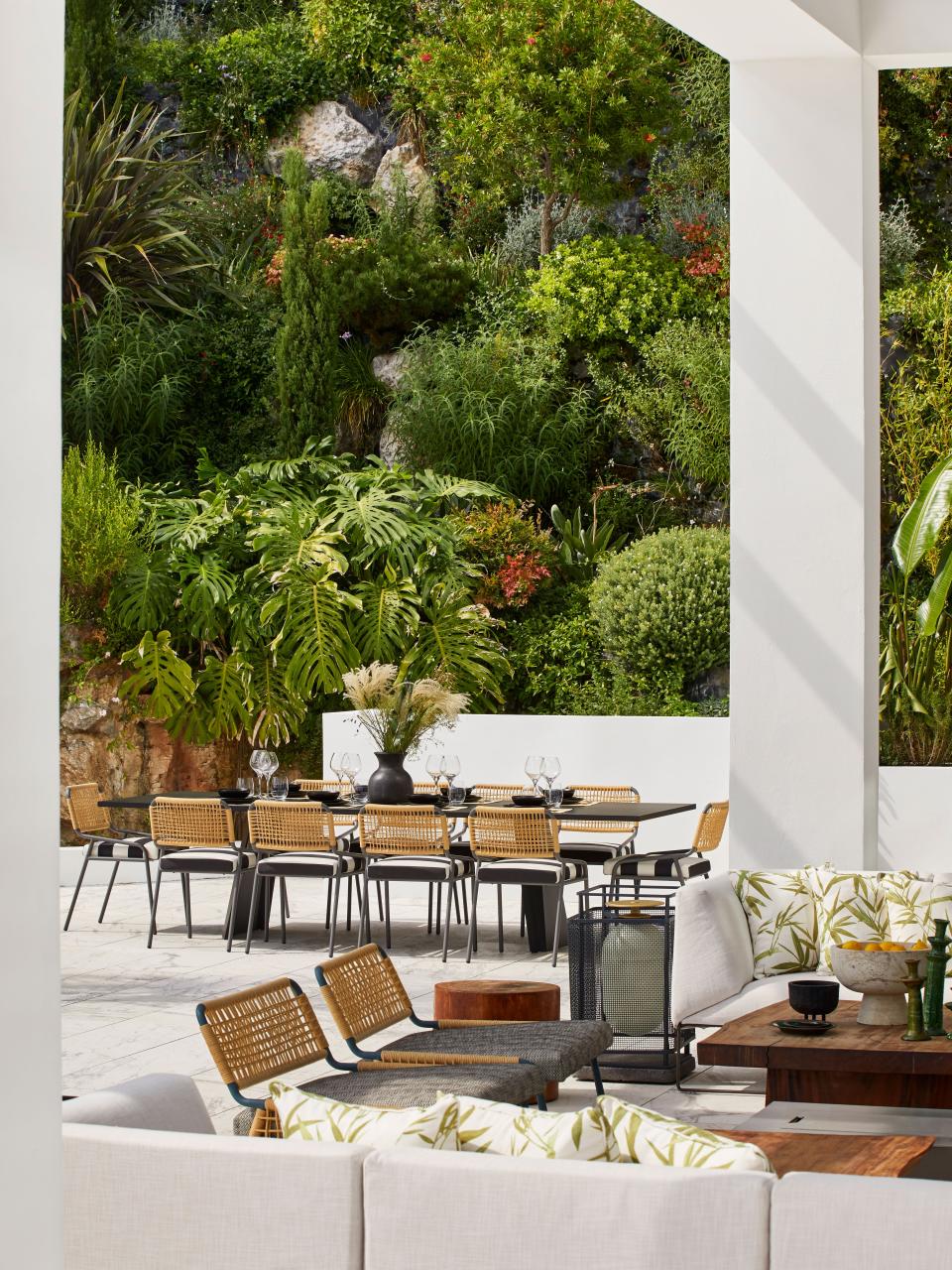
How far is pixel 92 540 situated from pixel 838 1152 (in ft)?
34.7

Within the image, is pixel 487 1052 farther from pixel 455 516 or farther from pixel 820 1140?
pixel 455 516

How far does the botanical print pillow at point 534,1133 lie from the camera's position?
2748mm

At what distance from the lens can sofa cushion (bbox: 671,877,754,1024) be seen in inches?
226

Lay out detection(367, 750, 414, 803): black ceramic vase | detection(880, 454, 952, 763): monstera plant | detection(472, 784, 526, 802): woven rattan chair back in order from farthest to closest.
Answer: detection(880, 454, 952, 763): monstera plant < detection(472, 784, 526, 802): woven rattan chair back < detection(367, 750, 414, 803): black ceramic vase

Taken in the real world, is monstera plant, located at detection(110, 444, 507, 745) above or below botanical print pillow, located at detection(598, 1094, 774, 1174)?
above

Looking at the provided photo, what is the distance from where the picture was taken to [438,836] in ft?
28.1

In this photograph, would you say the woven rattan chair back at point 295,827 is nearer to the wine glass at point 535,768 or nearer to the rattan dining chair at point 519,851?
the rattan dining chair at point 519,851

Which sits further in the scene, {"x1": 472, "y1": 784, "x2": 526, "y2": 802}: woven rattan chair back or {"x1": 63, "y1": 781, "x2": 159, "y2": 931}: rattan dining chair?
{"x1": 472, "y1": 784, "x2": 526, "y2": 802}: woven rattan chair back

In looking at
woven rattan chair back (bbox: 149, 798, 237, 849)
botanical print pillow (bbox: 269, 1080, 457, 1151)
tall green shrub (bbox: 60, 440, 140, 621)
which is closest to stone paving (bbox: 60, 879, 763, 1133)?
woven rattan chair back (bbox: 149, 798, 237, 849)

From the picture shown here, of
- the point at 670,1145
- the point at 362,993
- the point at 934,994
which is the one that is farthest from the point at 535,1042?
the point at 670,1145

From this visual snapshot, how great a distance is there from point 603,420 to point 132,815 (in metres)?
5.68

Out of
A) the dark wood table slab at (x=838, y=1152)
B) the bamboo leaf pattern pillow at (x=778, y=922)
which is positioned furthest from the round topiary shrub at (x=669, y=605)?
the dark wood table slab at (x=838, y=1152)

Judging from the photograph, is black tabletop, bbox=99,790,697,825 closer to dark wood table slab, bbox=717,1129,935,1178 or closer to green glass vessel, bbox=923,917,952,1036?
green glass vessel, bbox=923,917,952,1036

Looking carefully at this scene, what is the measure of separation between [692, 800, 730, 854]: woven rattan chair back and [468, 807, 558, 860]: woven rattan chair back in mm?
1013
